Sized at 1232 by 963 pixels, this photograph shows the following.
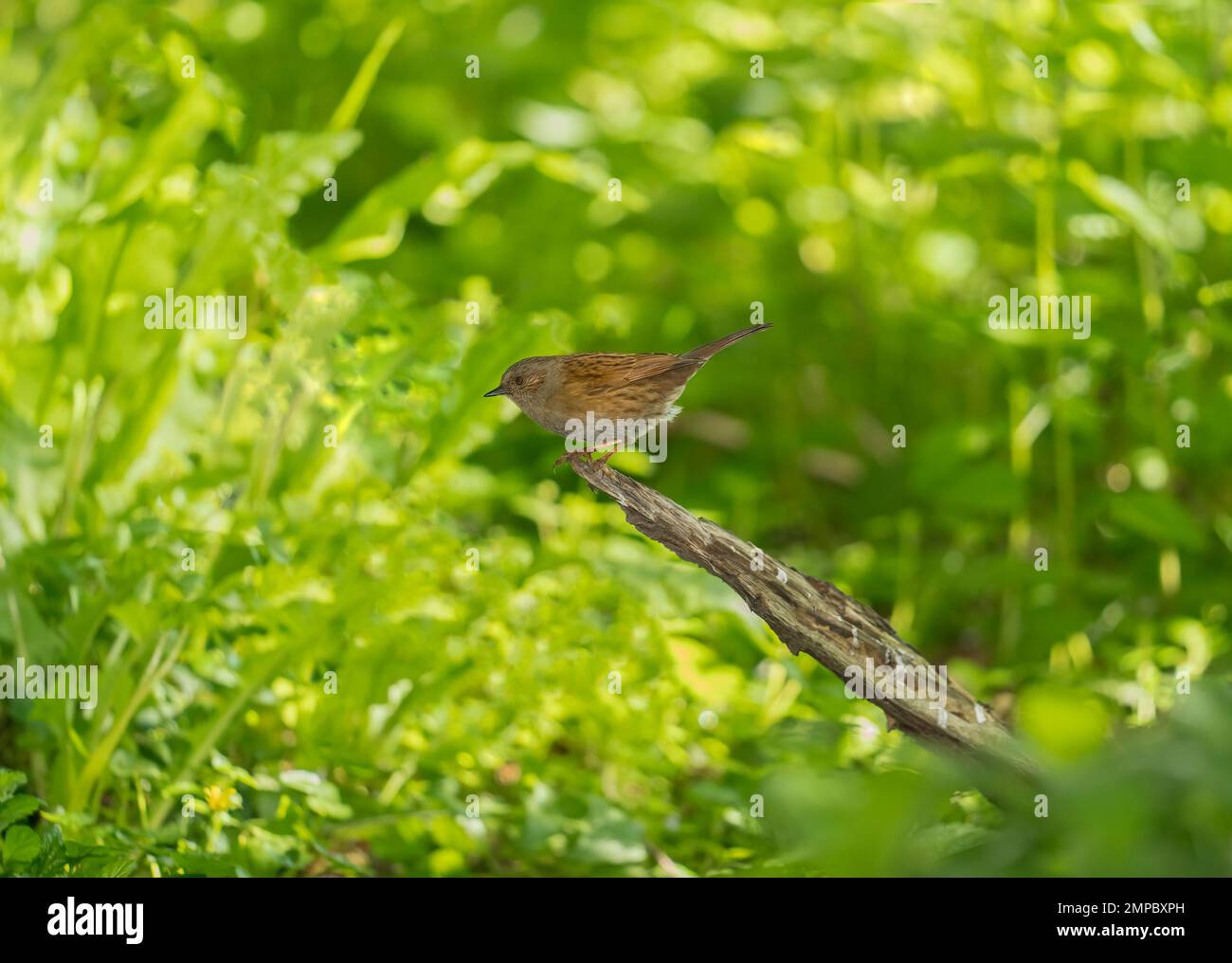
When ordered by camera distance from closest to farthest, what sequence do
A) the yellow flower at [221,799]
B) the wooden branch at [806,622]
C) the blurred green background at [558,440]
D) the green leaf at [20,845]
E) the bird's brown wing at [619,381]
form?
the green leaf at [20,845] < the wooden branch at [806,622] < the yellow flower at [221,799] < the bird's brown wing at [619,381] < the blurred green background at [558,440]

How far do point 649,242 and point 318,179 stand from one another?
2276 mm

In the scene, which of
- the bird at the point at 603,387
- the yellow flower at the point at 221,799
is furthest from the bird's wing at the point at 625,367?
the yellow flower at the point at 221,799

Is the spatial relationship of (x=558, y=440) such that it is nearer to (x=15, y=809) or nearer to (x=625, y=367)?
(x=625, y=367)

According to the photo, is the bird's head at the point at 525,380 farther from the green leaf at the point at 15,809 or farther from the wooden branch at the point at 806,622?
the green leaf at the point at 15,809

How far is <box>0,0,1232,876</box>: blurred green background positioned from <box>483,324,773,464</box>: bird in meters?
0.31

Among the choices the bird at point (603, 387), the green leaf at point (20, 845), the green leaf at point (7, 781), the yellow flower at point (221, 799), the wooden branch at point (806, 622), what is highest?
the bird at point (603, 387)

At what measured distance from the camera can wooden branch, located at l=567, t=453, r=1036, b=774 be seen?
6.86 feet

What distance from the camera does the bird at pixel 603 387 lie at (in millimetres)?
2506

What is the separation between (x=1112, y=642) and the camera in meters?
3.90

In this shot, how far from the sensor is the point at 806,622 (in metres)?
2.11

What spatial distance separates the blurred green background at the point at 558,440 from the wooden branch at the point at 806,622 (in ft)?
0.51

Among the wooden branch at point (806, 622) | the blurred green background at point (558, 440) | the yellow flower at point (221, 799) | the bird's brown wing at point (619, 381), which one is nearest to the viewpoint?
the wooden branch at point (806, 622)

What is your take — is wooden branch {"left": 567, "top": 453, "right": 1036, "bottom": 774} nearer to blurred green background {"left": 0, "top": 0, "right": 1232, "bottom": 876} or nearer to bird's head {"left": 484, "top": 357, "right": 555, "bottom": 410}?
blurred green background {"left": 0, "top": 0, "right": 1232, "bottom": 876}

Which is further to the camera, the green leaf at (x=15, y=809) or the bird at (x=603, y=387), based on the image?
the bird at (x=603, y=387)
